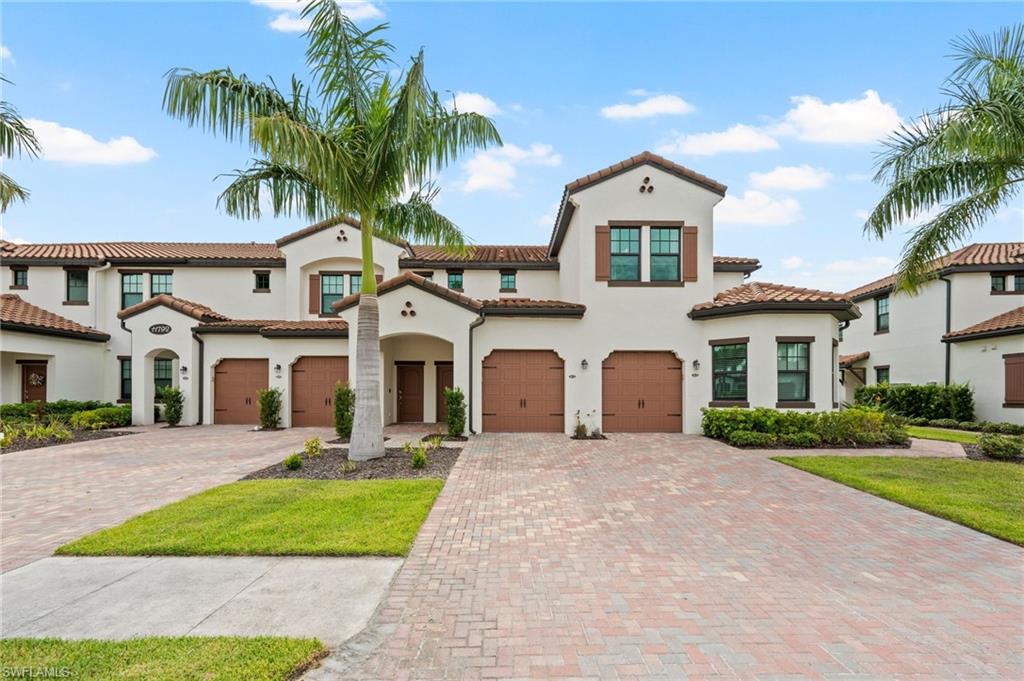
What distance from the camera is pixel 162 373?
58.9 ft

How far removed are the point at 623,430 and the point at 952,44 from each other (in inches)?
466

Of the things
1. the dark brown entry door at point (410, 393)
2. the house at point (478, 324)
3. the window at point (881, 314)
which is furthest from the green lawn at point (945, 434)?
the dark brown entry door at point (410, 393)

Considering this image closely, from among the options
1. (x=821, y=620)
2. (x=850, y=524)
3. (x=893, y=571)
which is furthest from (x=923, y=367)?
(x=821, y=620)

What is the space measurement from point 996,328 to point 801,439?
10.9m

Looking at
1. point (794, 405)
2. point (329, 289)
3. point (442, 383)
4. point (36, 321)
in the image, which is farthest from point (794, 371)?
point (36, 321)

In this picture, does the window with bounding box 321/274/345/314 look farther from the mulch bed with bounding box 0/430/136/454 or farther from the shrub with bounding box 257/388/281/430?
the mulch bed with bounding box 0/430/136/454

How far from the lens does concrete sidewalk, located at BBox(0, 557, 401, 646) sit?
3.53m

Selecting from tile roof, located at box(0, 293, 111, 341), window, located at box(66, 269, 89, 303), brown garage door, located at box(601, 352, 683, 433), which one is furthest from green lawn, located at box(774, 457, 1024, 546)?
window, located at box(66, 269, 89, 303)

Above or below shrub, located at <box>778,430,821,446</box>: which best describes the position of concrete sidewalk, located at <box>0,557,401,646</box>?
above

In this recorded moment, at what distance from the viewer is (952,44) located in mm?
8461

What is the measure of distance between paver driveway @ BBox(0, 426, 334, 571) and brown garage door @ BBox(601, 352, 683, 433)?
9.52 meters

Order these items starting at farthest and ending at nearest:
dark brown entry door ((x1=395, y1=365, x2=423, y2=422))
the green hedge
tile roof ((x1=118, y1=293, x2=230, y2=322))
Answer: dark brown entry door ((x1=395, y1=365, x2=423, y2=422)) → the green hedge → tile roof ((x1=118, y1=293, x2=230, y2=322))

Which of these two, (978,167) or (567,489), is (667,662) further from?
(978,167)

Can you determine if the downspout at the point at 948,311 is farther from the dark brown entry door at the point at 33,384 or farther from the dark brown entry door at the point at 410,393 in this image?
the dark brown entry door at the point at 33,384
